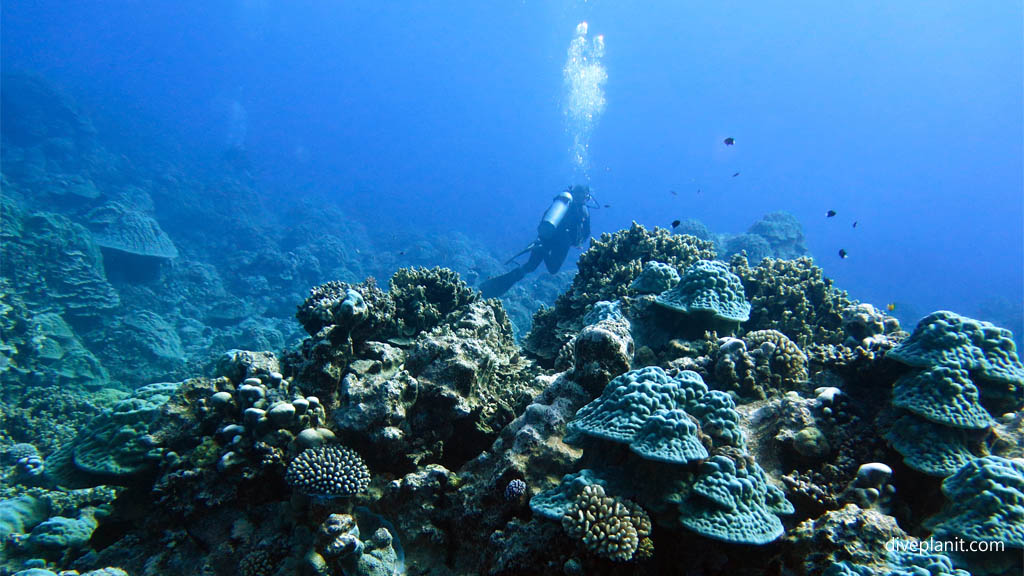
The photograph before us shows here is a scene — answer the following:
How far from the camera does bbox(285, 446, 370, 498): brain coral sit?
3.33 m

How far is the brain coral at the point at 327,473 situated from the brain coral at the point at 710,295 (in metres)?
4.30

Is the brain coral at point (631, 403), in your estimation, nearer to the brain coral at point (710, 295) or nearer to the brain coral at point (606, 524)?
the brain coral at point (606, 524)

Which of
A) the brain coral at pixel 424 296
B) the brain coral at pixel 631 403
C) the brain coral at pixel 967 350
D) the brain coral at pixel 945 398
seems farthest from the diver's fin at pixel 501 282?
the brain coral at pixel 945 398

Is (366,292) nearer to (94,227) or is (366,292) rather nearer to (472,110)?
(94,227)

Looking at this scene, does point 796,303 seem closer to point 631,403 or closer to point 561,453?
point 631,403

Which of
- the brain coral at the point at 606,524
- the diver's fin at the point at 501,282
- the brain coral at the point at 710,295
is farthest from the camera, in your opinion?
the diver's fin at the point at 501,282

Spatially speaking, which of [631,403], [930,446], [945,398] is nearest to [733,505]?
[631,403]

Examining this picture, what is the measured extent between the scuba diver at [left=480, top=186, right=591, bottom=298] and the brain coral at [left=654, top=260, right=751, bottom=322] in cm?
1285

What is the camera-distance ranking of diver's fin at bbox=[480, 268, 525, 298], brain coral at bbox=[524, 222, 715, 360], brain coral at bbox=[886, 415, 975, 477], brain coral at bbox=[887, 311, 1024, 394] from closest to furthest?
brain coral at bbox=[886, 415, 975, 477]
brain coral at bbox=[887, 311, 1024, 394]
brain coral at bbox=[524, 222, 715, 360]
diver's fin at bbox=[480, 268, 525, 298]

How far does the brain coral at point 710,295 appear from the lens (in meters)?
5.38

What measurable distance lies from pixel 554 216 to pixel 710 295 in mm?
13431

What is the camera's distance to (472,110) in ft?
595

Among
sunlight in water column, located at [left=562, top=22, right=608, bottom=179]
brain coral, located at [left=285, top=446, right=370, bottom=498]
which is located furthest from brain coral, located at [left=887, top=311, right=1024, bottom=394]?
sunlight in water column, located at [left=562, top=22, right=608, bottom=179]

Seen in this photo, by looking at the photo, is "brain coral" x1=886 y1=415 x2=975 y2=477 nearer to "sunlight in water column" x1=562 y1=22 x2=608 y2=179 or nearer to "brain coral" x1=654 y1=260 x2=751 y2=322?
"brain coral" x1=654 y1=260 x2=751 y2=322
